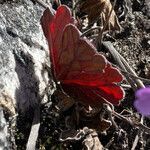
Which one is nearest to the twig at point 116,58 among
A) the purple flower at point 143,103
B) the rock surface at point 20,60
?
the rock surface at point 20,60

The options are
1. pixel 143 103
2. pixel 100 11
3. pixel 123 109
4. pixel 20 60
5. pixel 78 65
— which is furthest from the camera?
pixel 100 11

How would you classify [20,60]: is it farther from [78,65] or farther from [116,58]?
[116,58]

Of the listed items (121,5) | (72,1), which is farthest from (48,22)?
(121,5)

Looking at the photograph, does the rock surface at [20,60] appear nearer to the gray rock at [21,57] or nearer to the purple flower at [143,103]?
the gray rock at [21,57]

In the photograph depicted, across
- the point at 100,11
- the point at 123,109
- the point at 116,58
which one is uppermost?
the point at 100,11

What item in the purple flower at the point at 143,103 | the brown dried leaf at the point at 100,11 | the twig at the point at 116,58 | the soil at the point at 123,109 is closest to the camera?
the purple flower at the point at 143,103

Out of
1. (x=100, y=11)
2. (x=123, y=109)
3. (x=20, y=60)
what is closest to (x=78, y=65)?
(x=20, y=60)
